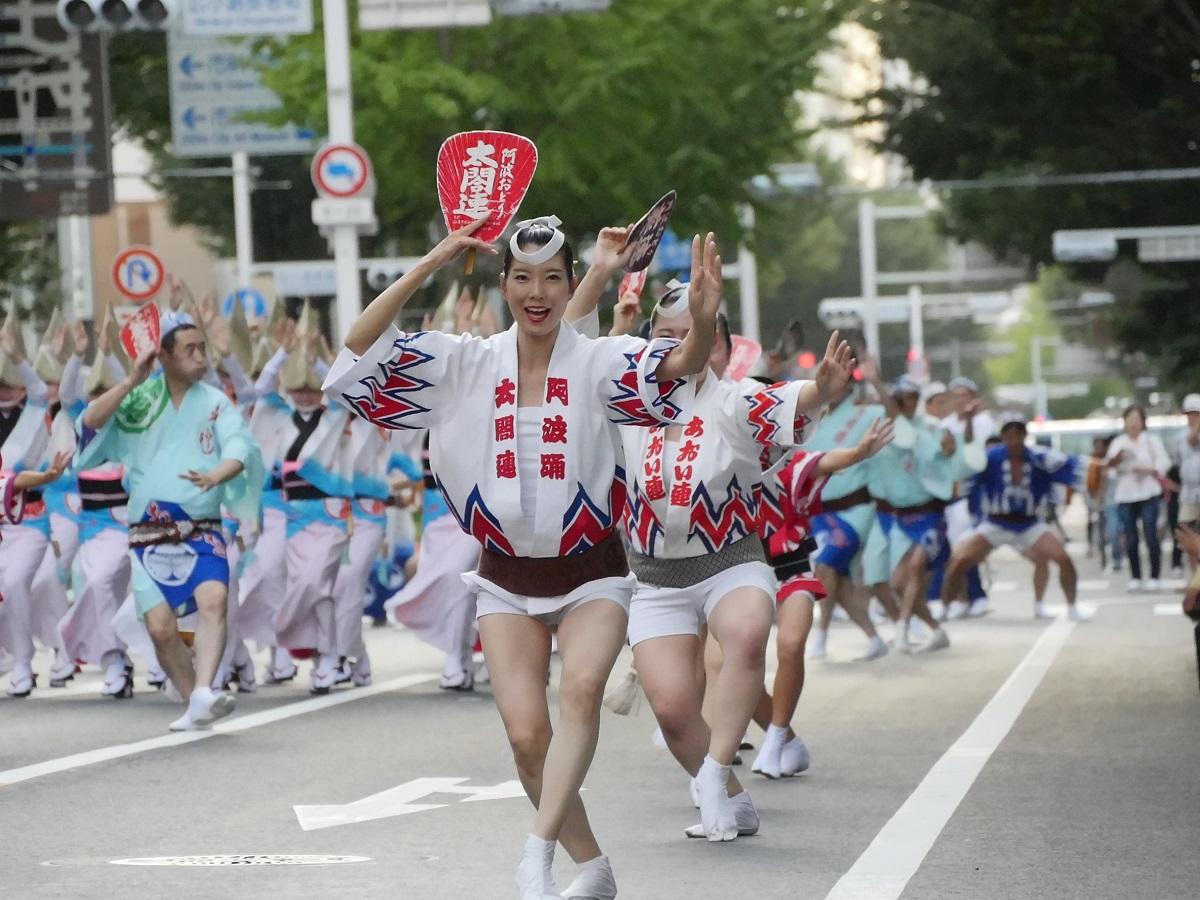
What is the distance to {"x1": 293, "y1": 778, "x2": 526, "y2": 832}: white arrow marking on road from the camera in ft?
30.5

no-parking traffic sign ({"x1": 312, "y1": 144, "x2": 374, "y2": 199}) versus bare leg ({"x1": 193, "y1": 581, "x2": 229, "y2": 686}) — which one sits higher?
no-parking traffic sign ({"x1": 312, "y1": 144, "x2": 374, "y2": 199})

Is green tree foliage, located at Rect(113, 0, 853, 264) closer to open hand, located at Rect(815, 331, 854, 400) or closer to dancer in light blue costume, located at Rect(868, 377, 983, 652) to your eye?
dancer in light blue costume, located at Rect(868, 377, 983, 652)

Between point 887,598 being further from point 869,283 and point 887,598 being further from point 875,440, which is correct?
point 869,283

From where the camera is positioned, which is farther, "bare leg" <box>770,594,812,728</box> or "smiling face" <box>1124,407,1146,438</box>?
"smiling face" <box>1124,407,1146,438</box>

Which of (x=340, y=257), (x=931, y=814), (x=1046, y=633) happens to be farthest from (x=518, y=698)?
(x=340, y=257)

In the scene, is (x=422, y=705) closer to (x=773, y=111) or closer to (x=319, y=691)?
(x=319, y=691)

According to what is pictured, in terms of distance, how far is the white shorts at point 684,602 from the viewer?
29.1ft

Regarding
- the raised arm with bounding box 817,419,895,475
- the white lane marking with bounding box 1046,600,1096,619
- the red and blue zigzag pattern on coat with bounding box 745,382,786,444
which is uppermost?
the red and blue zigzag pattern on coat with bounding box 745,382,786,444

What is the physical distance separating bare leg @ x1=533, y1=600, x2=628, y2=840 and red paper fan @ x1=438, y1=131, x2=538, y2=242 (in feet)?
3.43

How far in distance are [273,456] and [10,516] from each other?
4053 mm

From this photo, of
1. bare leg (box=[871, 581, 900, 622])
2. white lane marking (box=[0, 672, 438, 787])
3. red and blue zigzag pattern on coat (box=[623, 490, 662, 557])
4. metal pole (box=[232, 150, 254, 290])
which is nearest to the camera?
red and blue zigzag pattern on coat (box=[623, 490, 662, 557])

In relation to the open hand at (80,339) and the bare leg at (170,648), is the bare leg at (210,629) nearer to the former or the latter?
the bare leg at (170,648)

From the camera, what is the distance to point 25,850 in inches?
338

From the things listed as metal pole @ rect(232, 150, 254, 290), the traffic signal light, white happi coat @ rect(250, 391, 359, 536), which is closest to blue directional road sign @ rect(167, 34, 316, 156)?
metal pole @ rect(232, 150, 254, 290)
